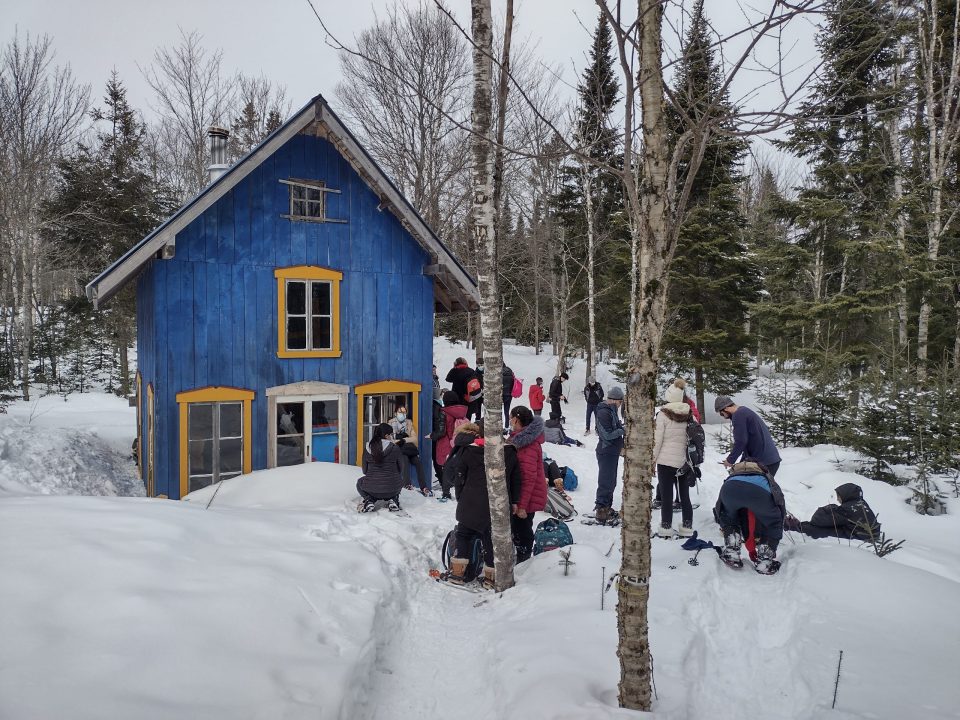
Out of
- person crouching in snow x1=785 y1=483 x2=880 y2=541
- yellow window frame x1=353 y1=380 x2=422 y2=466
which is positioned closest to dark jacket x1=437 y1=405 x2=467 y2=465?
yellow window frame x1=353 y1=380 x2=422 y2=466

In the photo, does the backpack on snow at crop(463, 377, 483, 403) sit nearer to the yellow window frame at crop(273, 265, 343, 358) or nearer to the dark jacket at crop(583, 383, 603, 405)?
the yellow window frame at crop(273, 265, 343, 358)

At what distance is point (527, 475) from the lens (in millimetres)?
6547

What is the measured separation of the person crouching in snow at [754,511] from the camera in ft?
19.3

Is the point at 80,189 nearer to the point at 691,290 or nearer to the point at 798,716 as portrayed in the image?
the point at 691,290

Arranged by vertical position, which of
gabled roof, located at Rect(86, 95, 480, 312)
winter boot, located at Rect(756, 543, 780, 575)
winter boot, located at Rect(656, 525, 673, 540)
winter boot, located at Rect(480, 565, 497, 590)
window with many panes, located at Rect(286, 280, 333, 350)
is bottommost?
winter boot, located at Rect(480, 565, 497, 590)

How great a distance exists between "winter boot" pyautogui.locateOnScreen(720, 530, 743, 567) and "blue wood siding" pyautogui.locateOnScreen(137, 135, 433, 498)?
23.4 ft

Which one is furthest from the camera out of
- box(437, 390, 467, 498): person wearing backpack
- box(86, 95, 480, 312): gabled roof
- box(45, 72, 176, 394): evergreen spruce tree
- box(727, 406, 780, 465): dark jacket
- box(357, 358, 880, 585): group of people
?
box(45, 72, 176, 394): evergreen spruce tree

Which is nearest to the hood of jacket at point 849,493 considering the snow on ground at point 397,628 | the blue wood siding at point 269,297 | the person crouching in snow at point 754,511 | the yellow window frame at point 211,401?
the snow on ground at point 397,628

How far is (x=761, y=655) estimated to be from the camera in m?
4.52

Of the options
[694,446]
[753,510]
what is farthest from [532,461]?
[694,446]

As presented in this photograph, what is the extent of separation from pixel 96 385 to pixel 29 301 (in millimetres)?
6565

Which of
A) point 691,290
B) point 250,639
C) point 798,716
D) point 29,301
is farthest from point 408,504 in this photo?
point 29,301

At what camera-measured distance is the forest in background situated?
1314cm

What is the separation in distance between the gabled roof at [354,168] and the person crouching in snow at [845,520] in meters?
5.38
